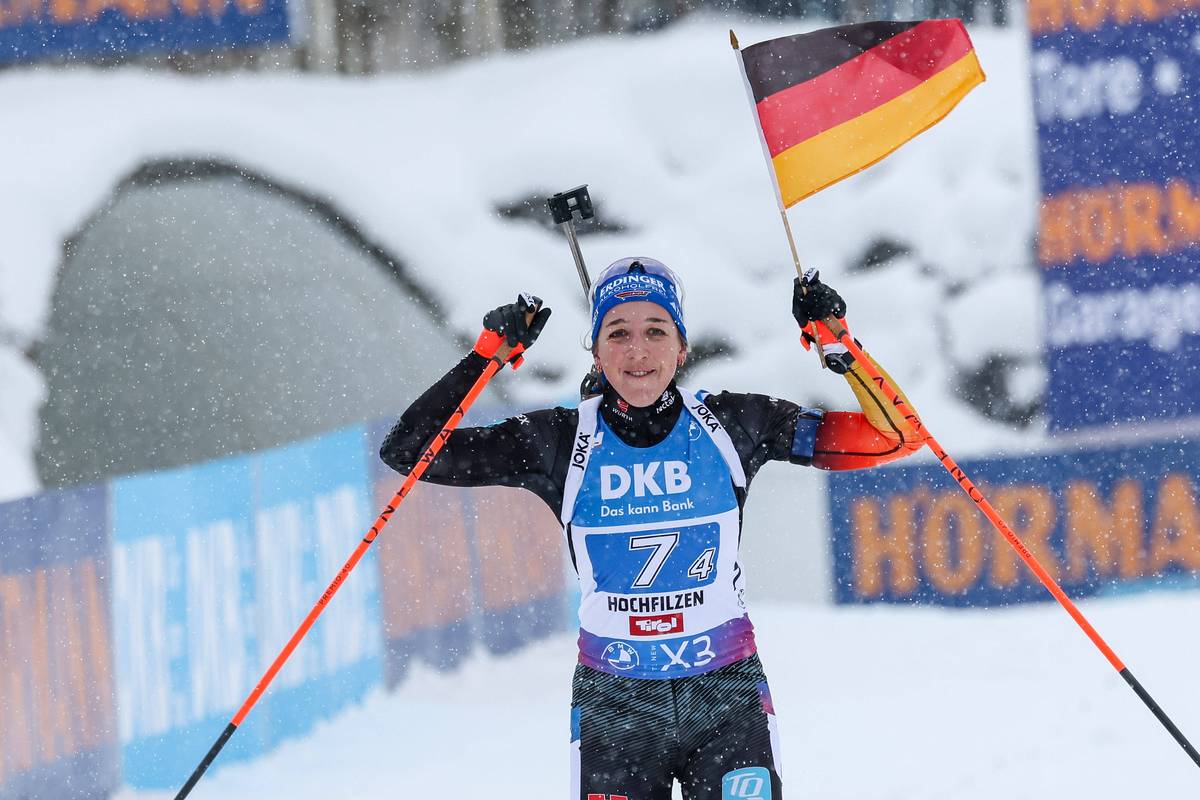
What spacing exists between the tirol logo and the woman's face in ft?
1.99

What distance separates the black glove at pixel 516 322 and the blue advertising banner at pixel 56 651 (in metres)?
3.00

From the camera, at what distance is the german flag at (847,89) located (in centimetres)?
459

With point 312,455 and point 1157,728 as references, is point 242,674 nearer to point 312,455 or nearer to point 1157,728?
point 312,455

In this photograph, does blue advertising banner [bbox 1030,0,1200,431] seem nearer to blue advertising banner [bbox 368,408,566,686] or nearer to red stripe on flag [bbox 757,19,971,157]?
blue advertising banner [bbox 368,408,566,686]

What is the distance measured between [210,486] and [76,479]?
3.14 metres

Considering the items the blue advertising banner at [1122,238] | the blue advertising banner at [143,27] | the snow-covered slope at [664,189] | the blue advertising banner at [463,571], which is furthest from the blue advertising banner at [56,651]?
the blue advertising banner at [1122,238]

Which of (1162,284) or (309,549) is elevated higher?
(1162,284)

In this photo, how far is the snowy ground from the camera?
6387 millimetres

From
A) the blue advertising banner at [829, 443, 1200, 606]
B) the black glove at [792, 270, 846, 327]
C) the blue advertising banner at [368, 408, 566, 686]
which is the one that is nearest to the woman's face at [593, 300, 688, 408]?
the black glove at [792, 270, 846, 327]

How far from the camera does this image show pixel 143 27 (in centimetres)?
1070

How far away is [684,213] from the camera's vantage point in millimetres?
13094

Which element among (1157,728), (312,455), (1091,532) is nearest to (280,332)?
(312,455)

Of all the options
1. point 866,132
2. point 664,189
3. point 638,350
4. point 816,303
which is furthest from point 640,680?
point 664,189

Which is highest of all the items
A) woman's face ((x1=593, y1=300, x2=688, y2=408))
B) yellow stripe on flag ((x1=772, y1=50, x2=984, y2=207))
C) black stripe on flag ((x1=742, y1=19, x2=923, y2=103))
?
black stripe on flag ((x1=742, y1=19, x2=923, y2=103))
